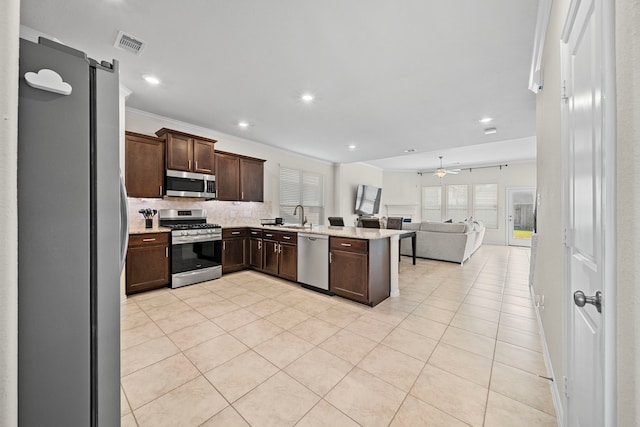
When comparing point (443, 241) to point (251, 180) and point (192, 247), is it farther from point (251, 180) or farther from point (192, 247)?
point (192, 247)

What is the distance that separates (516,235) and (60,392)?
1046 centimetres

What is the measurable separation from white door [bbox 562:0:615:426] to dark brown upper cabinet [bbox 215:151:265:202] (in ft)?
14.6

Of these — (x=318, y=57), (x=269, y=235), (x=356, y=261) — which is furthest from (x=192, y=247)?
(x=318, y=57)

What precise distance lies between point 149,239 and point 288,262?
1.99m

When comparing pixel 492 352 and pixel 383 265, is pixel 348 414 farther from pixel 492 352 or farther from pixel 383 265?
pixel 383 265

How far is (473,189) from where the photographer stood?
29.4ft

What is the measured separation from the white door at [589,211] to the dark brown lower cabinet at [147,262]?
4.14m

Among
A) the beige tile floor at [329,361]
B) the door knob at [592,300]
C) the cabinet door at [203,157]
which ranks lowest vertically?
the beige tile floor at [329,361]

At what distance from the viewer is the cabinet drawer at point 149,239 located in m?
3.27

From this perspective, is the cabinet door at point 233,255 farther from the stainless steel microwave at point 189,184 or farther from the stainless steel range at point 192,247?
the stainless steel microwave at point 189,184


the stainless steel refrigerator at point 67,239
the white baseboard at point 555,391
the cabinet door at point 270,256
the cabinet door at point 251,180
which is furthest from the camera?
the cabinet door at point 251,180

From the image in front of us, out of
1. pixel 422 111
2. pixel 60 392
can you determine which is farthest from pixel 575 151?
pixel 422 111

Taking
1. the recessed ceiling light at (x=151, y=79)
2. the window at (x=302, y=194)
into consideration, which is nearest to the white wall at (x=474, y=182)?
the window at (x=302, y=194)

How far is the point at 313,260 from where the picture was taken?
11.7 ft
